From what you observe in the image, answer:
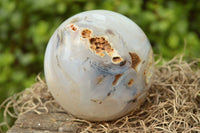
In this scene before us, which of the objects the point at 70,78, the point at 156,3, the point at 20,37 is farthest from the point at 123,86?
the point at 20,37

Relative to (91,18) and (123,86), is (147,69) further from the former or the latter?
(91,18)

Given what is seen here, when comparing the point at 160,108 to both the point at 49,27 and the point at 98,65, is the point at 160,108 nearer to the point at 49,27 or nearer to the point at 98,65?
the point at 98,65

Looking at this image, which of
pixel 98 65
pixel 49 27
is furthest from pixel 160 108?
pixel 49 27

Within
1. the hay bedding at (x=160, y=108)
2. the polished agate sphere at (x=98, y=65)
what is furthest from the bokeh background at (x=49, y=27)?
the polished agate sphere at (x=98, y=65)

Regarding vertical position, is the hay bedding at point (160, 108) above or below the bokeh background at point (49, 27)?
below

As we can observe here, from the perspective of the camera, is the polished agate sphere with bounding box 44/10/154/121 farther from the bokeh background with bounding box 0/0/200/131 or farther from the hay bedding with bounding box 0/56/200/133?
the bokeh background with bounding box 0/0/200/131

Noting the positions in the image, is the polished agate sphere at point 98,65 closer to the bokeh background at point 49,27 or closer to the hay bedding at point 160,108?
the hay bedding at point 160,108

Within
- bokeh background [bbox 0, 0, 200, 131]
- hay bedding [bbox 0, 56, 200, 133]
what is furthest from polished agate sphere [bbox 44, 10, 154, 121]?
bokeh background [bbox 0, 0, 200, 131]
